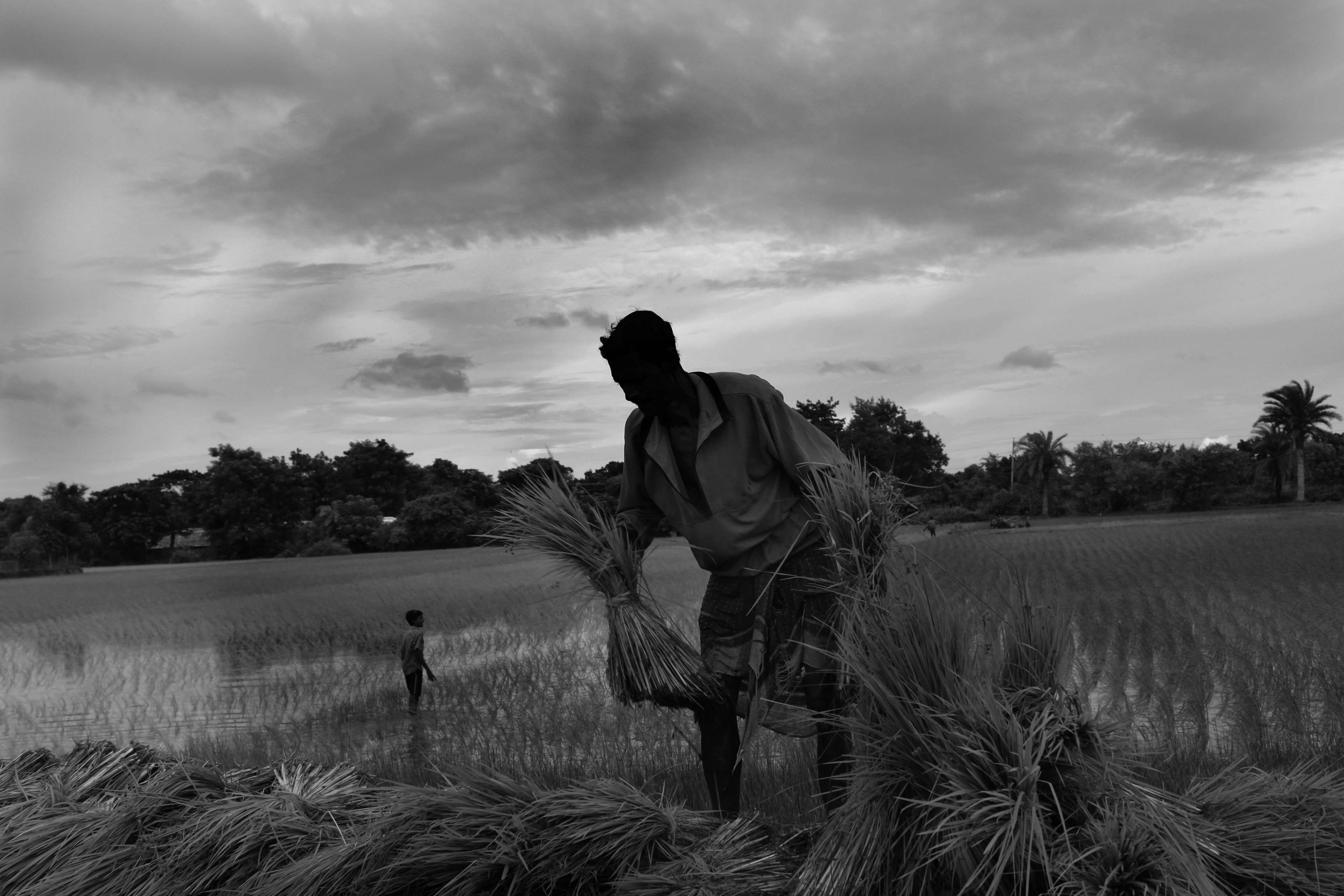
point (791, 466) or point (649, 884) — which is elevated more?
point (791, 466)

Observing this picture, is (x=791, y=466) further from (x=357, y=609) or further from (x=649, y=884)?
(x=357, y=609)

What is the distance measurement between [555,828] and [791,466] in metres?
1.09

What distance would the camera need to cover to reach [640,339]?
2639 millimetres

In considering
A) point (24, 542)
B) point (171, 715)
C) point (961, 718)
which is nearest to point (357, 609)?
point (171, 715)

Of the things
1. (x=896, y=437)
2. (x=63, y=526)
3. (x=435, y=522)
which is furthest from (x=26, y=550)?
(x=896, y=437)

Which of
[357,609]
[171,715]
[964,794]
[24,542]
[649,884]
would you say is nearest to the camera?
[964,794]

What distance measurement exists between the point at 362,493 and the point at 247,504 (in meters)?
6.20

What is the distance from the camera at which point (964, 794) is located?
69.4 inches

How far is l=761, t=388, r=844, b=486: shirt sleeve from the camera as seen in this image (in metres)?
2.67

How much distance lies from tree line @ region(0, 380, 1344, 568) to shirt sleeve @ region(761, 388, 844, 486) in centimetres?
3810

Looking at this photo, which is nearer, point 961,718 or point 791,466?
point 961,718

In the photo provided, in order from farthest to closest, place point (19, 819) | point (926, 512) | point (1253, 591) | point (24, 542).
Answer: point (24, 542)
point (1253, 591)
point (19, 819)
point (926, 512)

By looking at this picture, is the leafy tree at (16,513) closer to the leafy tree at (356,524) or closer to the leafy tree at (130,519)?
the leafy tree at (130,519)

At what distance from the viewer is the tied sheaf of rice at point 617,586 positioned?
277 centimetres
